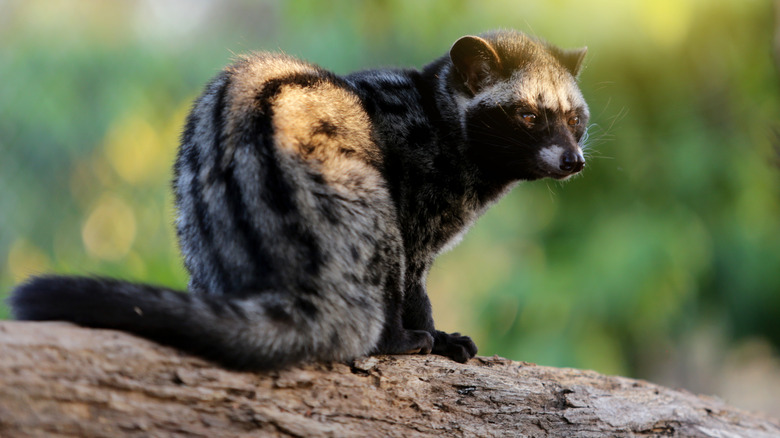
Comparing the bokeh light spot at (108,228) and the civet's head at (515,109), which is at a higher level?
the bokeh light spot at (108,228)

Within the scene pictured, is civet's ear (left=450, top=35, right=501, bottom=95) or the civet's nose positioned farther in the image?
civet's ear (left=450, top=35, right=501, bottom=95)

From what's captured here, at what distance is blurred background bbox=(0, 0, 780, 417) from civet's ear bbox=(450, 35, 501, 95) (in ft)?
12.2

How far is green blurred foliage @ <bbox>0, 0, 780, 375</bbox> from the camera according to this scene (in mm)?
10125

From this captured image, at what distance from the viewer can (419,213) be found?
538 centimetres

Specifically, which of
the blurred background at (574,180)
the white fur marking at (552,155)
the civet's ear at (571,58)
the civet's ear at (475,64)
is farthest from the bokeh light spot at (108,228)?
the white fur marking at (552,155)

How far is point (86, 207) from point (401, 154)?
32.7 ft

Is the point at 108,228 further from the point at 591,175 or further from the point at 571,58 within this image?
the point at 571,58

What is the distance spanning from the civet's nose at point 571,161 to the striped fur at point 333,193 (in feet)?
0.04

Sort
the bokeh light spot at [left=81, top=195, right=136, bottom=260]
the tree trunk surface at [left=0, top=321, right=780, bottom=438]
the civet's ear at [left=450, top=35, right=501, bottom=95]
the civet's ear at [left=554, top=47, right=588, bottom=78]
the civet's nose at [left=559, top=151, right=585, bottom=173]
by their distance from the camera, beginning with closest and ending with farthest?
the tree trunk surface at [left=0, top=321, right=780, bottom=438] < the civet's nose at [left=559, top=151, right=585, bottom=173] < the civet's ear at [left=450, top=35, right=501, bottom=95] < the civet's ear at [left=554, top=47, right=588, bottom=78] < the bokeh light spot at [left=81, top=195, right=136, bottom=260]

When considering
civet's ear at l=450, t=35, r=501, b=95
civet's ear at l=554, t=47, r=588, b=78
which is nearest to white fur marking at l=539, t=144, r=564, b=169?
civet's ear at l=450, t=35, r=501, b=95

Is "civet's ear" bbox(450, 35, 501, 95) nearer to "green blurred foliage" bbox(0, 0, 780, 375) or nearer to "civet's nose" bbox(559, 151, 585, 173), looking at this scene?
"civet's nose" bbox(559, 151, 585, 173)

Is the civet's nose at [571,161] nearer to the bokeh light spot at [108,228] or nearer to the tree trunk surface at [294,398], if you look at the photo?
the tree trunk surface at [294,398]

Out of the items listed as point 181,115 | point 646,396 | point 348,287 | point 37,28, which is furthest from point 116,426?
point 37,28

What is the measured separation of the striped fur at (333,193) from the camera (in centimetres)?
390
